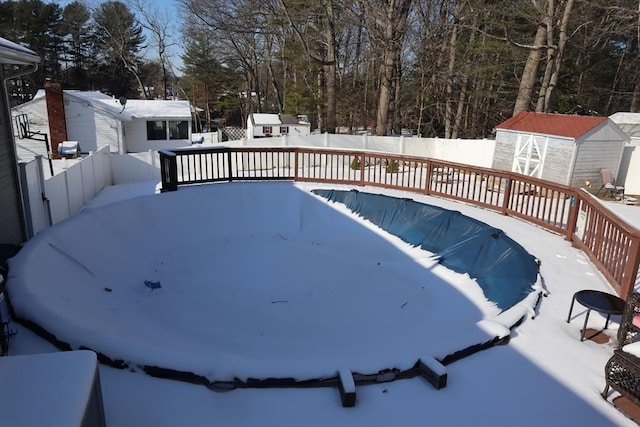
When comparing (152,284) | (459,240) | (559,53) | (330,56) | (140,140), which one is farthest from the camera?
(140,140)

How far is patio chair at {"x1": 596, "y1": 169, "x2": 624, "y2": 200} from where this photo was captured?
10.5 m

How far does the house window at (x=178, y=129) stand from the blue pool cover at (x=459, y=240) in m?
12.4

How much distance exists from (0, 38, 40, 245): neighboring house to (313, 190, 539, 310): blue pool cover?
519 cm

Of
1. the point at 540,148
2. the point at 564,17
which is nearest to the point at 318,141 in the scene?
the point at 540,148

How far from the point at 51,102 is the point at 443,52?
53.5 ft

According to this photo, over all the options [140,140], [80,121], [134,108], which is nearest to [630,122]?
[140,140]

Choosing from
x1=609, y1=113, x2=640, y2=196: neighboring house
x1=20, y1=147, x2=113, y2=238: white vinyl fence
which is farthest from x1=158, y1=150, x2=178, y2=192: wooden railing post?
x1=609, y1=113, x2=640, y2=196: neighboring house

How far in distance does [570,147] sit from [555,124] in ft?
2.82

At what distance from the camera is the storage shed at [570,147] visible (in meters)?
10.3

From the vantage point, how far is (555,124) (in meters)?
10.9

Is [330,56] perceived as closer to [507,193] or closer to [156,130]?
[156,130]

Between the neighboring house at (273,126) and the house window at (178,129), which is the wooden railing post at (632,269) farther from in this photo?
the neighboring house at (273,126)

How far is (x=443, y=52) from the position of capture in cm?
2023

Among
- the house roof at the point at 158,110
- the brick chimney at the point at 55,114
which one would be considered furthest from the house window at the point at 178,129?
the brick chimney at the point at 55,114
